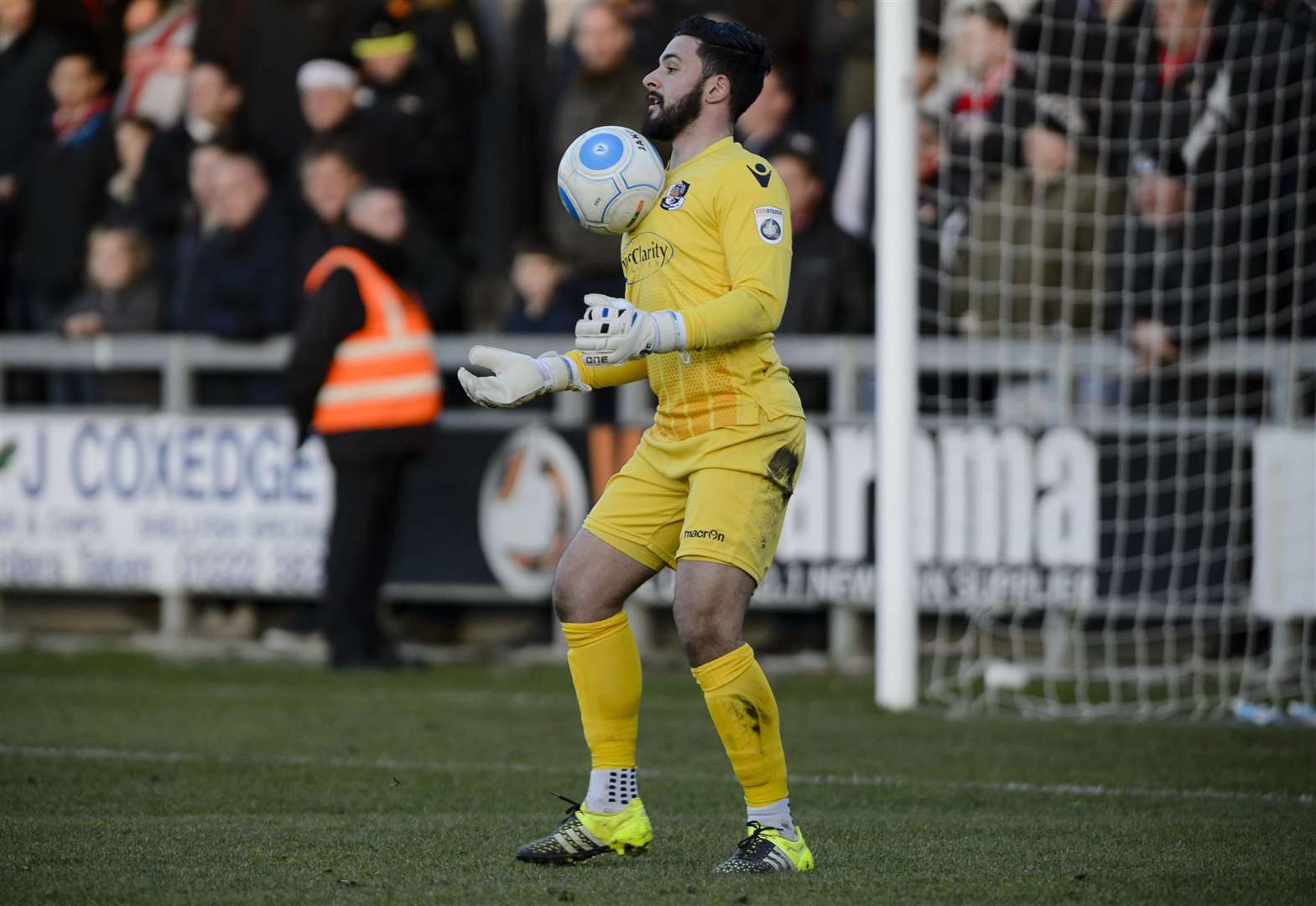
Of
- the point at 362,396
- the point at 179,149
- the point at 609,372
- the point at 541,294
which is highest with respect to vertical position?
the point at 179,149

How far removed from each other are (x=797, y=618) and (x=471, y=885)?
611 cm

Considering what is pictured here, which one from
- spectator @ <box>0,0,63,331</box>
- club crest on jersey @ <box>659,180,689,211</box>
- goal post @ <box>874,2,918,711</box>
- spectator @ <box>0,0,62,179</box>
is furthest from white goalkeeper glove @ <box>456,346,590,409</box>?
spectator @ <box>0,0,62,179</box>

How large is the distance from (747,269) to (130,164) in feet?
28.0

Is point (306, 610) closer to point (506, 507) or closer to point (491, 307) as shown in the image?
point (506, 507)

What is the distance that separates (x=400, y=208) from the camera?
434 inches

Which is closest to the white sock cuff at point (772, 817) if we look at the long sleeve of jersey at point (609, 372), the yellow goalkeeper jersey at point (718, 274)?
the yellow goalkeeper jersey at point (718, 274)

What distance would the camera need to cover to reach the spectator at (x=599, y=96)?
11.6 meters

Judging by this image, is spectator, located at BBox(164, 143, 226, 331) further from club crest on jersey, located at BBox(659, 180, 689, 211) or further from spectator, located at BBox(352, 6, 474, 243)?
club crest on jersey, located at BBox(659, 180, 689, 211)

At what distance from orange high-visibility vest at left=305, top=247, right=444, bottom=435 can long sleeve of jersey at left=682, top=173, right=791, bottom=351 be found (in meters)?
5.64

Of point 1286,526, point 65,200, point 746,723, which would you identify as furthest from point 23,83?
point 746,723

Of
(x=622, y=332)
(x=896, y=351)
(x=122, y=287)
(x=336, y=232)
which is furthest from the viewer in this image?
(x=122, y=287)

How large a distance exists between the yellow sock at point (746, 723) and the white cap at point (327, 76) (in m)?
7.00

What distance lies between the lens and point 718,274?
18.1 ft

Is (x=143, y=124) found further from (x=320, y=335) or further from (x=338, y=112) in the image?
(x=320, y=335)
